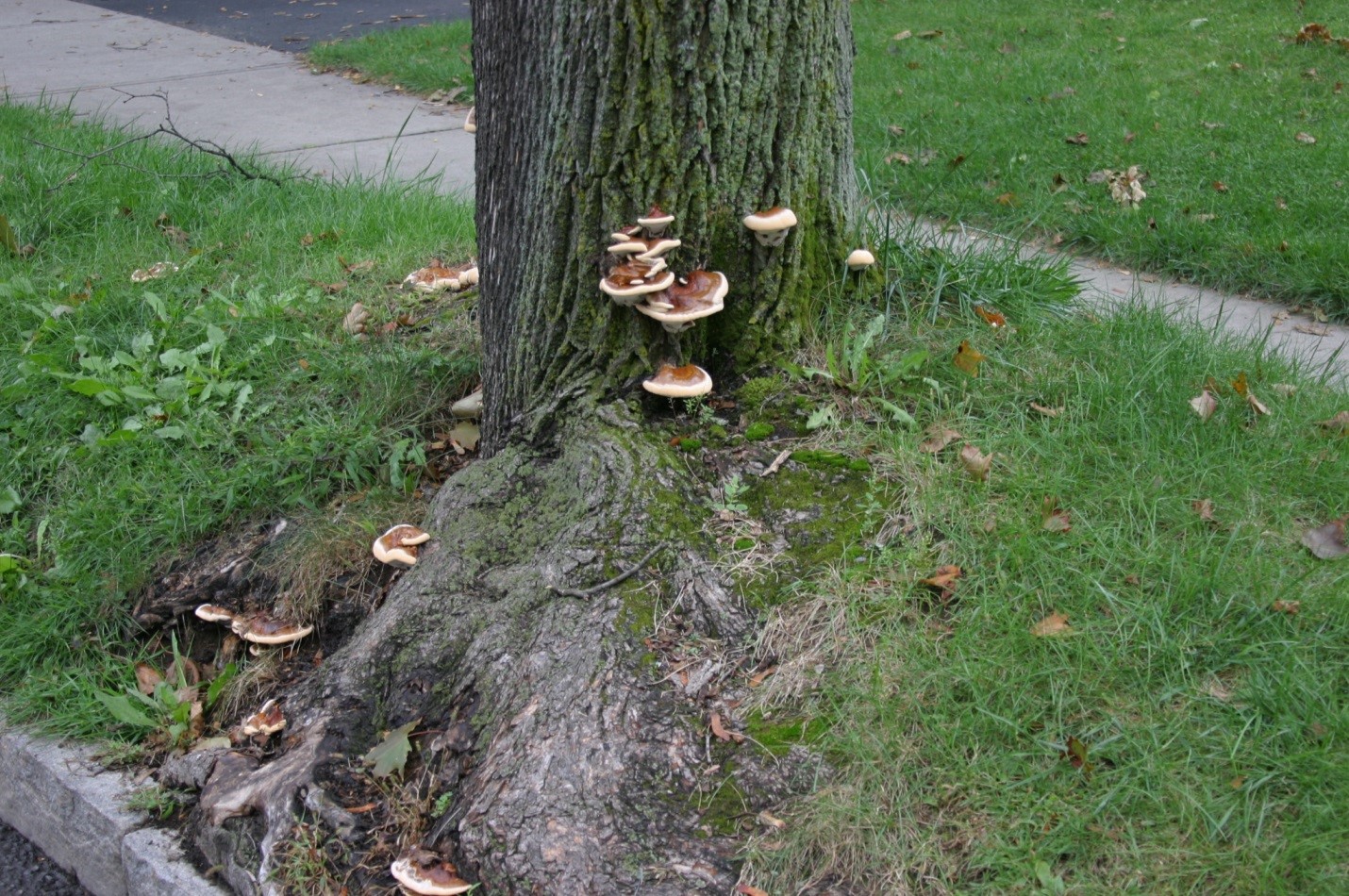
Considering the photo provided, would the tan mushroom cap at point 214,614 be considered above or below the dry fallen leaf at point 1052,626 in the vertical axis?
below

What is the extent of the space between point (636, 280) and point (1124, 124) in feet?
18.0

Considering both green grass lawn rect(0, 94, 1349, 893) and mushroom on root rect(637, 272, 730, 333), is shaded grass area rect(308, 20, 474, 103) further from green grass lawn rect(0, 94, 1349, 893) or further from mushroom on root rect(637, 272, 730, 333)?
mushroom on root rect(637, 272, 730, 333)

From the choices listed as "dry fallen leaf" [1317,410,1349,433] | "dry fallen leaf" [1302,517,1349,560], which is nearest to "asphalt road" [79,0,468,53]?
"dry fallen leaf" [1317,410,1349,433]

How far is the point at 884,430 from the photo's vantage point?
3.28 metres

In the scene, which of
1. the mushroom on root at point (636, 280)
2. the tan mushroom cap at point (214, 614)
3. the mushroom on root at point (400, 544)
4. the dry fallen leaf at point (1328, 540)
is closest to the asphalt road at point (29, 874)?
the tan mushroom cap at point (214, 614)

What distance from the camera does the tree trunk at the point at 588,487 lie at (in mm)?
2480

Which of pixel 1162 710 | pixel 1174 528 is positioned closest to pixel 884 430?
pixel 1174 528

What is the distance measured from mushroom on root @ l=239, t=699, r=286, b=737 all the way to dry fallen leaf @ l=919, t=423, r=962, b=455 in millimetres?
2001

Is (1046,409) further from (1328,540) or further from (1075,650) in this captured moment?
(1075,650)

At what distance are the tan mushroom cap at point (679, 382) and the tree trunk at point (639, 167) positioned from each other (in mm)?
95

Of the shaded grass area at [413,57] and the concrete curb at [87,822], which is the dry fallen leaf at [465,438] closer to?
the concrete curb at [87,822]

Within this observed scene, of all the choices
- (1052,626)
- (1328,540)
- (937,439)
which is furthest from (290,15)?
(1328,540)

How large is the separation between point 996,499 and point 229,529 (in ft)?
8.46

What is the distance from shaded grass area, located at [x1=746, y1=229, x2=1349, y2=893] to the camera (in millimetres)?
2213
